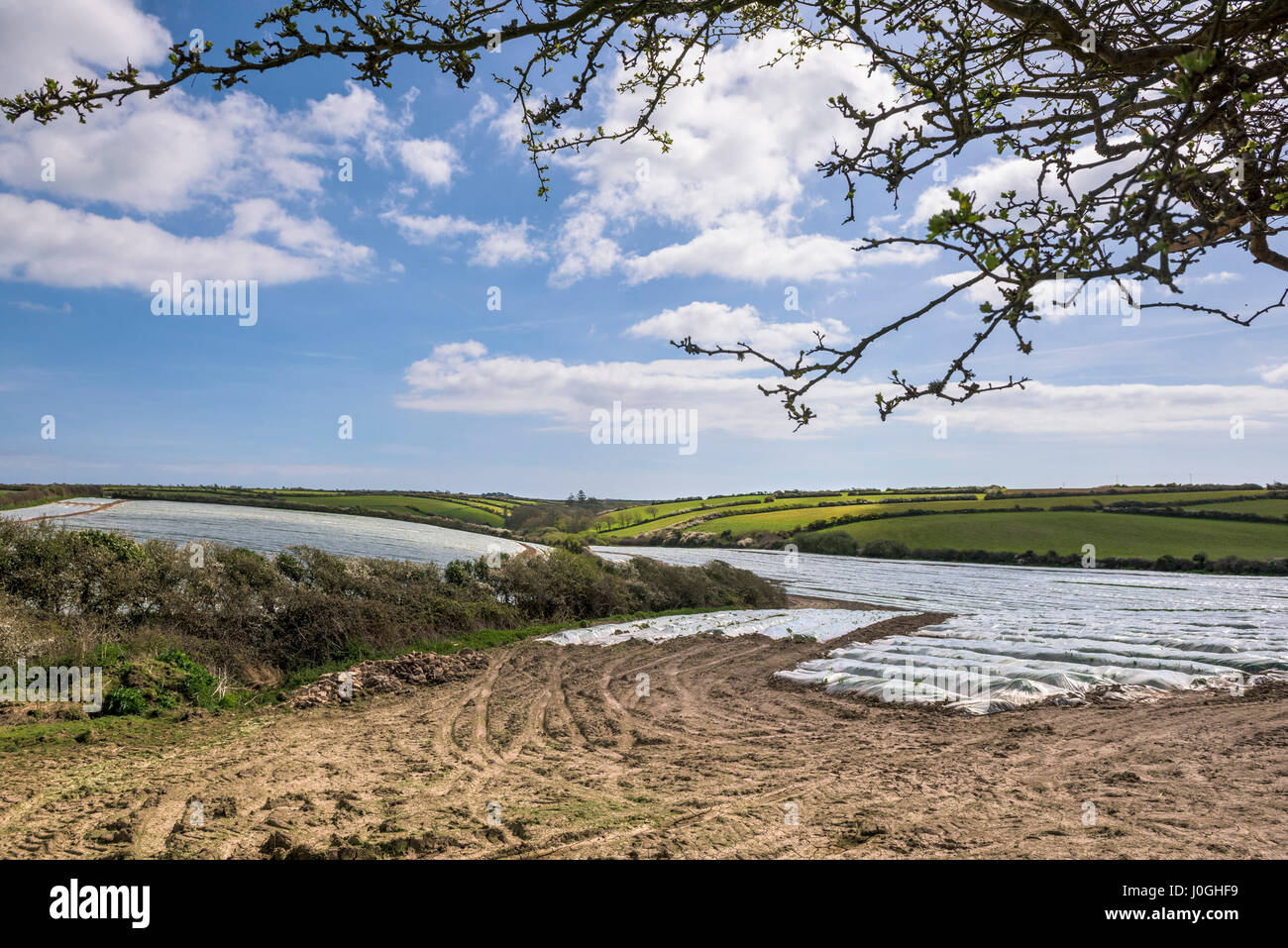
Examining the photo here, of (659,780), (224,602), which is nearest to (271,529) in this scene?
(224,602)

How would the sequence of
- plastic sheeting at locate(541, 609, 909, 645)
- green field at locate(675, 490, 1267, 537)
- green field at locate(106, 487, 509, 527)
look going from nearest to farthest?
plastic sheeting at locate(541, 609, 909, 645)
green field at locate(106, 487, 509, 527)
green field at locate(675, 490, 1267, 537)

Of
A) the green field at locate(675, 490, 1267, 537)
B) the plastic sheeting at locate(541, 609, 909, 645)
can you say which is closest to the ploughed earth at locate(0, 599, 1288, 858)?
the plastic sheeting at locate(541, 609, 909, 645)

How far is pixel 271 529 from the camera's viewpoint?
19.0 metres

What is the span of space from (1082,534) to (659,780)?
50.9 m

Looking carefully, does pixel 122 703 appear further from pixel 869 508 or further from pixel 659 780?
pixel 869 508

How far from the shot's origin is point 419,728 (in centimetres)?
844

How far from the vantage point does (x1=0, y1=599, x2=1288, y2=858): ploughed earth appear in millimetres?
4746

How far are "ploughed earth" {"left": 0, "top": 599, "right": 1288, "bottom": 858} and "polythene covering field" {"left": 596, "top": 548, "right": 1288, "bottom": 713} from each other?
0.62 m

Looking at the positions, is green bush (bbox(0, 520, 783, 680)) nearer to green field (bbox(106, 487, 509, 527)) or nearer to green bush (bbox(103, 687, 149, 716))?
green bush (bbox(103, 687, 149, 716))

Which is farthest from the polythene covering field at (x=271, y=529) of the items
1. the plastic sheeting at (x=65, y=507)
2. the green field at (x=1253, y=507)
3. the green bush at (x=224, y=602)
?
the green field at (x=1253, y=507)
